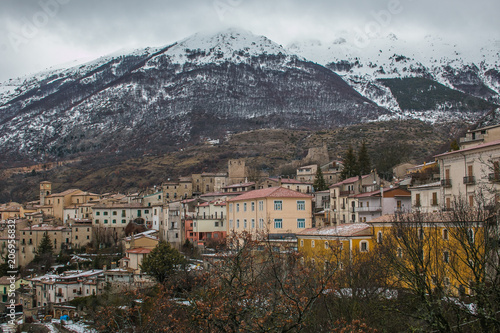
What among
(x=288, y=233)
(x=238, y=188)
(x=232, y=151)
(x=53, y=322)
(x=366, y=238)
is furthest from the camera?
(x=232, y=151)

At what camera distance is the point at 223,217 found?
65875mm

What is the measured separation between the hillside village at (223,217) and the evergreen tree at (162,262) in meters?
1.67

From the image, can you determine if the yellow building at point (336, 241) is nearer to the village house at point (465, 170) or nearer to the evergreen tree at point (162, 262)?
the village house at point (465, 170)

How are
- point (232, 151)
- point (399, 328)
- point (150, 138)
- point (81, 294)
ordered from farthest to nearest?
point (150, 138) < point (232, 151) < point (81, 294) < point (399, 328)

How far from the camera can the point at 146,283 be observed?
176ft

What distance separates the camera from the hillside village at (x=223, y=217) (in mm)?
36250

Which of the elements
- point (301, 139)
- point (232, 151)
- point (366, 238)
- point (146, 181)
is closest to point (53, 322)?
point (366, 238)

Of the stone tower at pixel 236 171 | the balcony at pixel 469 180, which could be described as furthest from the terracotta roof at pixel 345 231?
the stone tower at pixel 236 171

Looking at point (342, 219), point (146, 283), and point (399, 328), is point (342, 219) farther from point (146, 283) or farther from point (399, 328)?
point (399, 328)

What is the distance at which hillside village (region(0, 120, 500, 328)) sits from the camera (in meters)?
36.2

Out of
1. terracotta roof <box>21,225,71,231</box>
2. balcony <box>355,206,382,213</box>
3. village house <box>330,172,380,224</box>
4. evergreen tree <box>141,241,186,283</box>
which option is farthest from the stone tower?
balcony <box>355,206,382,213</box>

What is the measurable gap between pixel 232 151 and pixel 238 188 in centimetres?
6547

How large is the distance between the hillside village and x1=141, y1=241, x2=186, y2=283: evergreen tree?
1.67 metres

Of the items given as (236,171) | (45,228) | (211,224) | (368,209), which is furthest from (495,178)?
(236,171)
